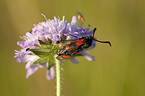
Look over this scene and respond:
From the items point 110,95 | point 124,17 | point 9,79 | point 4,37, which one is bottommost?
point 110,95

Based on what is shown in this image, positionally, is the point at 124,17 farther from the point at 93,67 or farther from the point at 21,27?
the point at 21,27

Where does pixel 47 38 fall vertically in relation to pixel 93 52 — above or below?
above

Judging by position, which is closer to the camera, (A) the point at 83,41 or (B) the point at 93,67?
(A) the point at 83,41

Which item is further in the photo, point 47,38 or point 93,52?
point 93,52

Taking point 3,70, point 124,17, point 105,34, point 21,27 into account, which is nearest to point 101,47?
point 105,34

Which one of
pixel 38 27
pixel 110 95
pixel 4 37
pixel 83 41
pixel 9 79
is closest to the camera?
pixel 83 41

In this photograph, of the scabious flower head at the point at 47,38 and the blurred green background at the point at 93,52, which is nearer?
the scabious flower head at the point at 47,38

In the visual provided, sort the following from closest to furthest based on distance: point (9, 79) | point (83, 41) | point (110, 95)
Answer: point (83, 41) < point (110, 95) < point (9, 79)

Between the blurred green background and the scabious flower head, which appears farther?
the blurred green background
